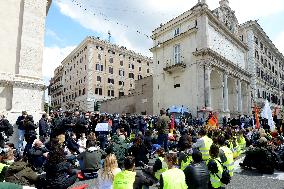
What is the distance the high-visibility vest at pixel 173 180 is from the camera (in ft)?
15.7

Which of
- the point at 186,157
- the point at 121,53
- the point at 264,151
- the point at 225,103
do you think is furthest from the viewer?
the point at 121,53

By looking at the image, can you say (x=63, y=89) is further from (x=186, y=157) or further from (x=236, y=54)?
(x=186, y=157)

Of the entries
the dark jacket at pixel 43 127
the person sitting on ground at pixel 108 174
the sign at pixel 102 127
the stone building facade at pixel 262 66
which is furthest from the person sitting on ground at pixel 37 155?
the stone building facade at pixel 262 66

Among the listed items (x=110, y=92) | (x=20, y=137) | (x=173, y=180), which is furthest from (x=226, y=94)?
(x=173, y=180)

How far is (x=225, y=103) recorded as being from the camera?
36.6 m

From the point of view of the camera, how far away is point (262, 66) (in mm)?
53750

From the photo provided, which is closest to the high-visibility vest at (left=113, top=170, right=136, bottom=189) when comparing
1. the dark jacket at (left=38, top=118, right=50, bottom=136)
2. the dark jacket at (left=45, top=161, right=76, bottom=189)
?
the dark jacket at (left=45, top=161, right=76, bottom=189)

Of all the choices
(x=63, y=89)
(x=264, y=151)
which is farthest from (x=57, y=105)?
(x=264, y=151)

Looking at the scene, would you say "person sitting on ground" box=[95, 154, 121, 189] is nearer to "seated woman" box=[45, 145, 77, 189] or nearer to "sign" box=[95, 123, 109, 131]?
"seated woman" box=[45, 145, 77, 189]

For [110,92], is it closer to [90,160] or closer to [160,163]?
[90,160]

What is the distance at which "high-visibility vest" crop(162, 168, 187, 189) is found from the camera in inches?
188

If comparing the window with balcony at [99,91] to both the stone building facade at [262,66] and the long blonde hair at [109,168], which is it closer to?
the stone building facade at [262,66]

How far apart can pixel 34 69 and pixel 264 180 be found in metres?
12.8

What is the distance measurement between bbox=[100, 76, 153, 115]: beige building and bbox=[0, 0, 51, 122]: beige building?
1054 inches
